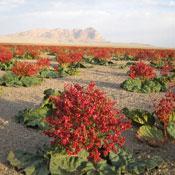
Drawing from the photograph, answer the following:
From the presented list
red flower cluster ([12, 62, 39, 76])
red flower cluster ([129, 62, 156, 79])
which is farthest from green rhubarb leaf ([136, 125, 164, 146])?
red flower cluster ([12, 62, 39, 76])

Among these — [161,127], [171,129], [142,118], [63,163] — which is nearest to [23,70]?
[142,118]

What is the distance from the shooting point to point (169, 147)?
7.58m

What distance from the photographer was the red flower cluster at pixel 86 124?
20.3 feet

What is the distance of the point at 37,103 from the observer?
11539 millimetres

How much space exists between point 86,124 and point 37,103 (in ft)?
17.9

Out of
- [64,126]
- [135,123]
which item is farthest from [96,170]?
[135,123]

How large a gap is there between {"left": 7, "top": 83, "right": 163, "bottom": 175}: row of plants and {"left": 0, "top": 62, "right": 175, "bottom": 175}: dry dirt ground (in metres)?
0.52

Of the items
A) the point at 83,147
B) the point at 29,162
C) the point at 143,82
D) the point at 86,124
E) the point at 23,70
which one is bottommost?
the point at 29,162

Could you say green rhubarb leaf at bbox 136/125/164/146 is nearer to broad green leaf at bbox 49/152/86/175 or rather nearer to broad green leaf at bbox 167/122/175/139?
broad green leaf at bbox 167/122/175/139

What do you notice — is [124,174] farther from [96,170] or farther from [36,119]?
[36,119]

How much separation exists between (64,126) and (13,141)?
1974 mm

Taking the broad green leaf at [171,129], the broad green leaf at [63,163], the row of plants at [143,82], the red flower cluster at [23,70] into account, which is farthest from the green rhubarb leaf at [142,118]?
the red flower cluster at [23,70]

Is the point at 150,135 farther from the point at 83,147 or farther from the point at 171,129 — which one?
the point at 83,147

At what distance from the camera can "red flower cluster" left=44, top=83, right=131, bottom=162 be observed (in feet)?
20.3
